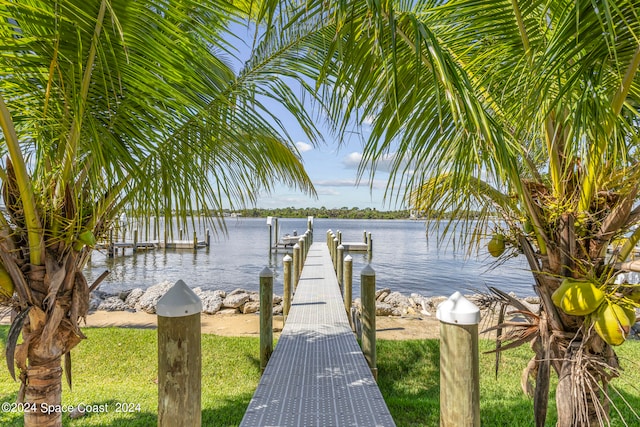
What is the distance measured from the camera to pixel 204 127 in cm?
280

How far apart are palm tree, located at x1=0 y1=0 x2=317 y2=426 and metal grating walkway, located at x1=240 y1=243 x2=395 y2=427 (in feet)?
5.81

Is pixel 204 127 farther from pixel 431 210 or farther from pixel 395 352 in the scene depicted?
pixel 395 352

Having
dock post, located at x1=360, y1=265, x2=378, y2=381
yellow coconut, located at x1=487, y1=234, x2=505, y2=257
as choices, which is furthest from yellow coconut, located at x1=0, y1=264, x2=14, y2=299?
dock post, located at x1=360, y1=265, x2=378, y2=381

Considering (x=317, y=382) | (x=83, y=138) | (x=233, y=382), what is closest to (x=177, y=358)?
(x=83, y=138)

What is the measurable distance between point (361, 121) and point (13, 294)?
2.31m

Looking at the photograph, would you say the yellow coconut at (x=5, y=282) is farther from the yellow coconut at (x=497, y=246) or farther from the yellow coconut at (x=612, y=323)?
the yellow coconut at (x=612, y=323)

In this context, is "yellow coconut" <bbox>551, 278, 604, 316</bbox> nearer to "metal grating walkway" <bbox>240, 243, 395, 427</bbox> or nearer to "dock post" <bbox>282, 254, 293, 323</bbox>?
"metal grating walkway" <bbox>240, 243, 395, 427</bbox>

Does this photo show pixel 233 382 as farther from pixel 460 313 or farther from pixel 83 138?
pixel 460 313

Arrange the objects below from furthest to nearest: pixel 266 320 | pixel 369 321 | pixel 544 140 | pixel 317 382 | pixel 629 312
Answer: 1. pixel 266 320
2. pixel 369 321
3. pixel 317 382
4. pixel 544 140
5. pixel 629 312

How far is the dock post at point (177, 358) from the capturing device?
1.64 m

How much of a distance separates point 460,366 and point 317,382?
2.87m

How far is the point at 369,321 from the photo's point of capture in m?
5.36

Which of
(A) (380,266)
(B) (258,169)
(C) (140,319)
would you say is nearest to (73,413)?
(B) (258,169)

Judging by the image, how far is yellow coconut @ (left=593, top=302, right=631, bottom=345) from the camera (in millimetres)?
1696
